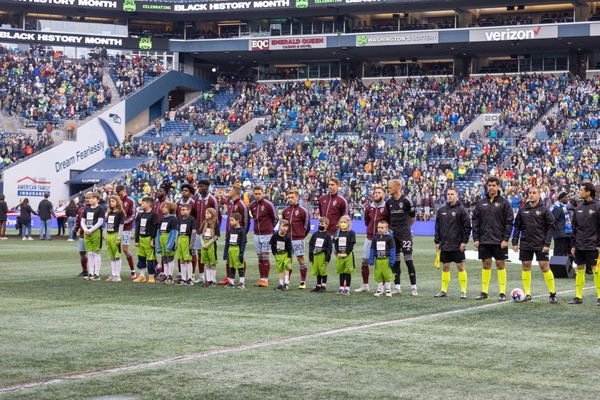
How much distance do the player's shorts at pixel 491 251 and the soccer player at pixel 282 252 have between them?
11.7ft

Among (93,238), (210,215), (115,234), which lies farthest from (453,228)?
(93,238)

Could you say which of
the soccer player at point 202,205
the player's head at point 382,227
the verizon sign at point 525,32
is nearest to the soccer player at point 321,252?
the player's head at point 382,227

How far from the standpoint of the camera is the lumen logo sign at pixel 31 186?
50500 millimetres

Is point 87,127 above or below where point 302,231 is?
above

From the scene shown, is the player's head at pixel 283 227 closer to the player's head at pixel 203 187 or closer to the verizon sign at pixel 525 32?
the player's head at pixel 203 187

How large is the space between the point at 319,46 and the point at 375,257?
1878 inches

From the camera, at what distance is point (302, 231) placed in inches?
659

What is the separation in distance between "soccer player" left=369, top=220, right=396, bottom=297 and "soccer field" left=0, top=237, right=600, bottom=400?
39 centimetres

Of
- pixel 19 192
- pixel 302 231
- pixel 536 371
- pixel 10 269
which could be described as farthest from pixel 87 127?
pixel 536 371

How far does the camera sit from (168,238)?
17.6 metres

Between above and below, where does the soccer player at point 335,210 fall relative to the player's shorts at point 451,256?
above

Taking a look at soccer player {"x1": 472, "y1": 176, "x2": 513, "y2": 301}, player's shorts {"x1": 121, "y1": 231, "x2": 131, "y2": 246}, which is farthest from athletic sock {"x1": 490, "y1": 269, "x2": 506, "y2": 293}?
player's shorts {"x1": 121, "y1": 231, "x2": 131, "y2": 246}

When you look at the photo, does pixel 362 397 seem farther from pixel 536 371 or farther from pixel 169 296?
pixel 169 296

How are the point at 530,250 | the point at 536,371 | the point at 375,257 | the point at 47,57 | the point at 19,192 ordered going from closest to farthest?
the point at 536,371 < the point at 530,250 < the point at 375,257 < the point at 19,192 < the point at 47,57
